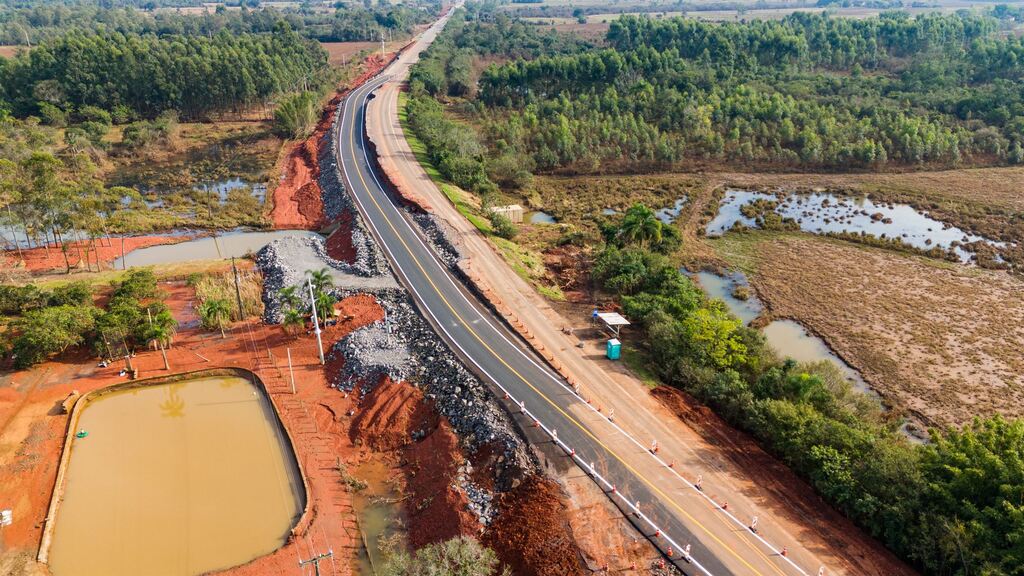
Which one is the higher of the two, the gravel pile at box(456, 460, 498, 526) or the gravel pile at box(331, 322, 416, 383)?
the gravel pile at box(331, 322, 416, 383)

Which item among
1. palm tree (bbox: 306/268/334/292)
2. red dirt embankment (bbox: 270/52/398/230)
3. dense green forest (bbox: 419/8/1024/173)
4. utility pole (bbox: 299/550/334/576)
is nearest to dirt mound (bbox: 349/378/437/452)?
utility pole (bbox: 299/550/334/576)

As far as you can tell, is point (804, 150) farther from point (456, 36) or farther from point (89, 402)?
point (456, 36)

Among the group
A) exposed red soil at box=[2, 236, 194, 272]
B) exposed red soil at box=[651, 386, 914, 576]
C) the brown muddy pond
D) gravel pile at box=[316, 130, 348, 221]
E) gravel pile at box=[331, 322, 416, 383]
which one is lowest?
the brown muddy pond

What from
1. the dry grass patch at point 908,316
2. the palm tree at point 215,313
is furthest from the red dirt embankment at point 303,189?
the dry grass patch at point 908,316

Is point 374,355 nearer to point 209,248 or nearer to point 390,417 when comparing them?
point 390,417

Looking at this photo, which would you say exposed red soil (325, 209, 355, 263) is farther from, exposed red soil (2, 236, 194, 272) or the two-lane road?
exposed red soil (2, 236, 194, 272)
